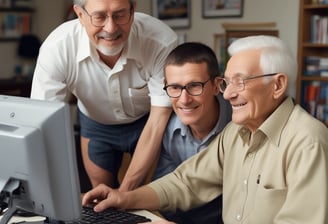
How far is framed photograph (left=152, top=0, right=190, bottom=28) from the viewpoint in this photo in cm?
538

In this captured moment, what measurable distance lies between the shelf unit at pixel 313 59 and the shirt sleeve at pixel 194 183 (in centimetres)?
261

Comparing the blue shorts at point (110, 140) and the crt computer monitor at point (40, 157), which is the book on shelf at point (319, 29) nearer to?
the blue shorts at point (110, 140)

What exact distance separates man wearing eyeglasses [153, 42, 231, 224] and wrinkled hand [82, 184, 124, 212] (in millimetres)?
222

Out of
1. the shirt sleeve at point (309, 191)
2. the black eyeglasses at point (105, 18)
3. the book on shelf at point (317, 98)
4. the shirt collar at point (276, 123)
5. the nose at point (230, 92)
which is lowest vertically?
the book on shelf at point (317, 98)

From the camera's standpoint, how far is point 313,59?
4.34 meters

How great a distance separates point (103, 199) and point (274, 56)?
0.73 m

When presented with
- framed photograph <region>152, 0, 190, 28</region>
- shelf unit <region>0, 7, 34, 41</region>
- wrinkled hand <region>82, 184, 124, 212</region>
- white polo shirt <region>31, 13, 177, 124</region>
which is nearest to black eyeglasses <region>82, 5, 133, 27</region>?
white polo shirt <region>31, 13, 177, 124</region>

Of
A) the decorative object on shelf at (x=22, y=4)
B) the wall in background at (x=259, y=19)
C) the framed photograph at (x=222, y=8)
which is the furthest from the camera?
the decorative object on shelf at (x=22, y=4)

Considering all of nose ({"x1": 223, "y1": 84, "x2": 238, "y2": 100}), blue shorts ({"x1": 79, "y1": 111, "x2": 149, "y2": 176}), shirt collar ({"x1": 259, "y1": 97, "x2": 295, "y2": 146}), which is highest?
nose ({"x1": 223, "y1": 84, "x2": 238, "y2": 100})

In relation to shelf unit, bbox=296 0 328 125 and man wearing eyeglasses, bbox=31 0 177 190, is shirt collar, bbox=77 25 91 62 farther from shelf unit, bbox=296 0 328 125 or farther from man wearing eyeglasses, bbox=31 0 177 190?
shelf unit, bbox=296 0 328 125

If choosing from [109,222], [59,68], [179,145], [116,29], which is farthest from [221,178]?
[59,68]

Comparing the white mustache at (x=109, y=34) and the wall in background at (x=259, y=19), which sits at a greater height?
the white mustache at (x=109, y=34)

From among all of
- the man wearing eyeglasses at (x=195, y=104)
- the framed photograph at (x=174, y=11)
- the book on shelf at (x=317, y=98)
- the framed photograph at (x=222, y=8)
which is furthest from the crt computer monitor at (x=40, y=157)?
the framed photograph at (x=174, y=11)

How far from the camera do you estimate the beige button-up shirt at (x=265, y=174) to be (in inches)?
55.4
